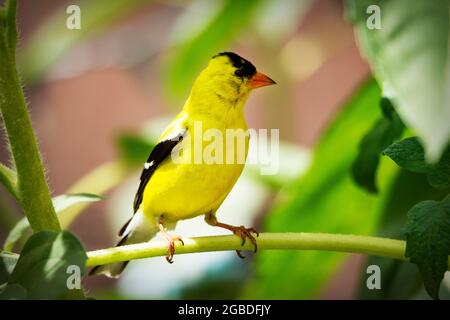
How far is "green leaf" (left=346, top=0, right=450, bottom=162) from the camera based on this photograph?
1.69ft

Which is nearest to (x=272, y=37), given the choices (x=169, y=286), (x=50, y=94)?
(x=169, y=286)

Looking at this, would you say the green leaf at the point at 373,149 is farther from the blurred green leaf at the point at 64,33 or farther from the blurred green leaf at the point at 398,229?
the blurred green leaf at the point at 64,33

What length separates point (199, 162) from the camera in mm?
1249

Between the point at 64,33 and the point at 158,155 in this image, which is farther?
the point at 64,33

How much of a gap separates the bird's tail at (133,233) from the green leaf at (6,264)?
1.52ft

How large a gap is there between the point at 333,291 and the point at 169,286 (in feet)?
3.77

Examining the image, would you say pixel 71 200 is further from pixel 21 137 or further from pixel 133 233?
pixel 133 233

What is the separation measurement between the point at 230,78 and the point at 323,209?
0.35 m

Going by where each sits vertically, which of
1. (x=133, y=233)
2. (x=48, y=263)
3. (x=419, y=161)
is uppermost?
(x=419, y=161)

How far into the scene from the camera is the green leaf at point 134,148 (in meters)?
1.94

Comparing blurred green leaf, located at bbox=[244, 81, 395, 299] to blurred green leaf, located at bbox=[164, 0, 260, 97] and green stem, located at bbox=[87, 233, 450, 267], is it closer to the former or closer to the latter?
blurred green leaf, located at bbox=[164, 0, 260, 97]

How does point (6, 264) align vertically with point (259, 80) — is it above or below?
below

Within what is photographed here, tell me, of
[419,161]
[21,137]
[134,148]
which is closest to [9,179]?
[21,137]

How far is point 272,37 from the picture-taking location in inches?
76.5
